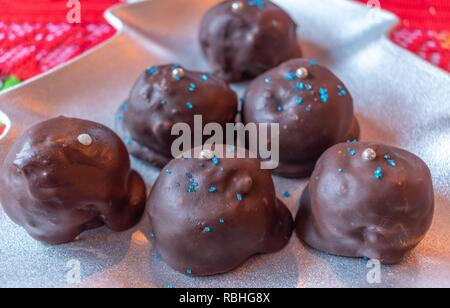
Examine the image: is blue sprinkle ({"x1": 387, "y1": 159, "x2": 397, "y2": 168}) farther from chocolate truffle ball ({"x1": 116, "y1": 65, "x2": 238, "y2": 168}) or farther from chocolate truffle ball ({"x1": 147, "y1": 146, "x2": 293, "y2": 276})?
chocolate truffle ball ({"x1": 116, "y1": 65, "x2": 238, "y2": 168})

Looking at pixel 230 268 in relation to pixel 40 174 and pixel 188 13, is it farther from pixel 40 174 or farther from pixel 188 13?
pixel 188 13

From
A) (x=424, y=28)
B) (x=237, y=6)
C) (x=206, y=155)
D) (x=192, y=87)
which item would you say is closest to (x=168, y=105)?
(x=192, y=87)

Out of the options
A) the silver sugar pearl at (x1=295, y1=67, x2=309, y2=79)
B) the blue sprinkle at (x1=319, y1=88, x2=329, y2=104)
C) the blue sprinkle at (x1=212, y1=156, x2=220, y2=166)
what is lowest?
the blue sprinkle at (x1=319, y1=88, x2=329, y2=104)

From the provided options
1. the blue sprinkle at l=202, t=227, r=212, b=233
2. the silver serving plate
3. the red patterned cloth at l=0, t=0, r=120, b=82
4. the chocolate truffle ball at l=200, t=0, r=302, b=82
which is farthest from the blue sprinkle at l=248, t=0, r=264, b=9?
the blue sprinkle at l=202, t=227, r=212, b=233

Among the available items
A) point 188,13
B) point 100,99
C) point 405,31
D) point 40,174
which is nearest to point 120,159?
point 40,174

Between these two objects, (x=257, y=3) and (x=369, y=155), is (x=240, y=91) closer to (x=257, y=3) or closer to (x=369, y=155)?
(x=257, y=3)
